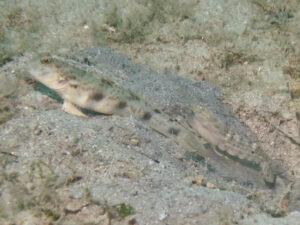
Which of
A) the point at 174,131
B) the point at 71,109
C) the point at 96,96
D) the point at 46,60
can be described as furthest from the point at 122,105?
the point at 46,60

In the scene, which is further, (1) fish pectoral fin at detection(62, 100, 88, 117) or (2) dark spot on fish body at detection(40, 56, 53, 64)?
(2) dark spot on fish body at detection(40, 56, 53, 64)

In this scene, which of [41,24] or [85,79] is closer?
[85,79]

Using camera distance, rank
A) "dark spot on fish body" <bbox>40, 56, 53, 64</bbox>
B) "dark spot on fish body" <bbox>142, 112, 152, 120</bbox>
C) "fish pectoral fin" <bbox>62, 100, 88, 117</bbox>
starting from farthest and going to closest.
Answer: "dark spot on fish body" <bbox>142, 112, 152, 120</bbox>
"dark spot on fish body" <bbox>40, 56, 53, 64</bbox>
"fish pectoral fin" <bbox>62, 100, 88, 117</bbox>

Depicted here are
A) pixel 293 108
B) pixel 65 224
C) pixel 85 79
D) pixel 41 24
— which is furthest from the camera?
pixel 41 24

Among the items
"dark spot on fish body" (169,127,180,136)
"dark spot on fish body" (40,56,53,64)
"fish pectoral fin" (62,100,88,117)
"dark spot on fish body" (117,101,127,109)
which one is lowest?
"dark spot on fish body" (169,127,180,136)

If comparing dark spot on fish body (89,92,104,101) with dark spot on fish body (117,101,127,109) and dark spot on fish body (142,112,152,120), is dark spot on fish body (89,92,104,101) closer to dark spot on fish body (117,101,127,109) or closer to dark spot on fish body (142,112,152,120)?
dark spot on fish body (117,101,127,109)

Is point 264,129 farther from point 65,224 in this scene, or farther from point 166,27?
point 65,224

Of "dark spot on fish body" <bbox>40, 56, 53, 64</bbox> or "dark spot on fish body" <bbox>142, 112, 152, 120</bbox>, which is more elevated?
"dark spot on fish body" <bbox>40, 56, 53, 64</bbox>

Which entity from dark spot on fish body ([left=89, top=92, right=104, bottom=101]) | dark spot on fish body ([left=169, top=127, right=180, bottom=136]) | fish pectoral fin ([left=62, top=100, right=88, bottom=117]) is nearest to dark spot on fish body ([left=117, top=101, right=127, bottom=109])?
dark spot on fish body ([left=89, top=92, right=104, bottom=101])

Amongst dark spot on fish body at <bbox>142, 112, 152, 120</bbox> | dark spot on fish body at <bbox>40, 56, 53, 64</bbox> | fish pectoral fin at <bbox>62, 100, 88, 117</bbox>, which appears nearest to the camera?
fish pectoral fin at <bbox>62, 100, 88, 117</bbox>

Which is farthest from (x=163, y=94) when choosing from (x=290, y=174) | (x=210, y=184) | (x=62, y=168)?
(x=290, y=174)
